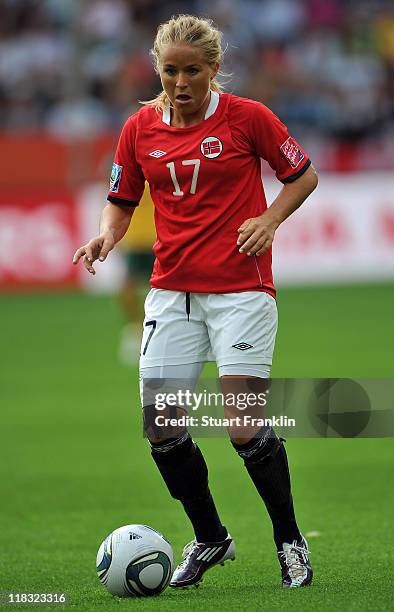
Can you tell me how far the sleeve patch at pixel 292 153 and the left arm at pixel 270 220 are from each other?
68mm

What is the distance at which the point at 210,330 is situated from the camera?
5.66m

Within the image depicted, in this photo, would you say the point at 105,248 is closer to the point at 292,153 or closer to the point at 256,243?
the point at 256,243

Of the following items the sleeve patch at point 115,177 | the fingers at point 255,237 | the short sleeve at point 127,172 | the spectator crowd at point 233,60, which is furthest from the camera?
the spectator crowd at point 233,60

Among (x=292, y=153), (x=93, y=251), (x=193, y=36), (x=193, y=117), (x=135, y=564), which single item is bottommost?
(x=135, y=564)

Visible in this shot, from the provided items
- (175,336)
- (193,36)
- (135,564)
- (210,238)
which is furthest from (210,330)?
(193,36)

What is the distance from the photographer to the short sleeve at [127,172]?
5.76 m

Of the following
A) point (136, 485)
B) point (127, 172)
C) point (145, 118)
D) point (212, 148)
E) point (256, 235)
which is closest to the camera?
point (256, 235)

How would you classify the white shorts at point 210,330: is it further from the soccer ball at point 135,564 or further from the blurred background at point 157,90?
the blurred background at point 157,90

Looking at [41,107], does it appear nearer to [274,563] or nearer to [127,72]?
[127,72]

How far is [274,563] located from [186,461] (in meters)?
0.93

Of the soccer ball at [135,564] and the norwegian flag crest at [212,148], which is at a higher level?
the norwegian flag crest at [212,148]

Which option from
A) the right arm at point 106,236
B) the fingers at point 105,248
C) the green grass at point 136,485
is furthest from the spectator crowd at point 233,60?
the fingers at point 105,248

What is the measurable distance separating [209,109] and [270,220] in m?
0.60

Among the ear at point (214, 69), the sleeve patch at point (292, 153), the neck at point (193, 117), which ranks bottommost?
the sleeve patch at point (292, 153)
